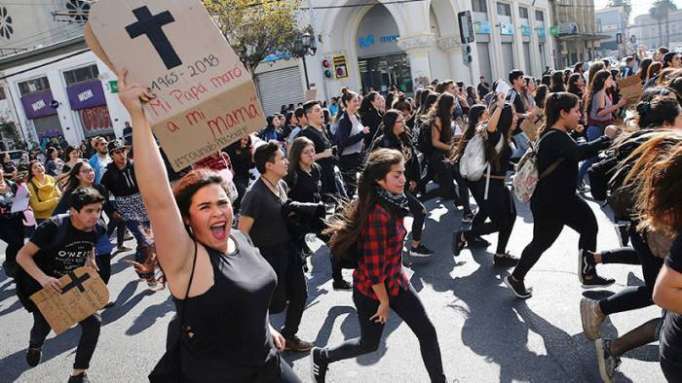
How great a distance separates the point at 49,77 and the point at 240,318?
109ft

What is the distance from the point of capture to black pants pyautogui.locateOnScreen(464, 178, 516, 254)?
17.3 feet

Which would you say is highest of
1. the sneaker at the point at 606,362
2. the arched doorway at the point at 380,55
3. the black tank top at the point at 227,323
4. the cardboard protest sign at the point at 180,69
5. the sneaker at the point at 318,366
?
the arched doorway at the point at 380,55

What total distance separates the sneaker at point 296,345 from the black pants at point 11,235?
17.1 ft

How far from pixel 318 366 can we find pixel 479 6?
29853 millimetres

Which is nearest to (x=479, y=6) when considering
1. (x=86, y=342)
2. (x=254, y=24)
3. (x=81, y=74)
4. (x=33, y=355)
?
(x=254, y=24)

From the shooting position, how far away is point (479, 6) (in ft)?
97.6

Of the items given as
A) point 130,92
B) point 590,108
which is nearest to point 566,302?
point 130,92

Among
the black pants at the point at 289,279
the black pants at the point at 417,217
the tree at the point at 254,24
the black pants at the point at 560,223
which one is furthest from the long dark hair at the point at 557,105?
the tree at the point at 254,24

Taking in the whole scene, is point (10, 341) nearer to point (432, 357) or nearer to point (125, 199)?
point (125, 199)

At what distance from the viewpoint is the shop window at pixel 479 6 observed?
94.7ft

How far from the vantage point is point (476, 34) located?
2853 centimetres

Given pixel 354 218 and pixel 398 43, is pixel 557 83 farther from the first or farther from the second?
pixel 398 43

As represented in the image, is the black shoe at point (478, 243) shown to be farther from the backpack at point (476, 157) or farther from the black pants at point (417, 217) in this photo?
the backpack at point (476, 157)

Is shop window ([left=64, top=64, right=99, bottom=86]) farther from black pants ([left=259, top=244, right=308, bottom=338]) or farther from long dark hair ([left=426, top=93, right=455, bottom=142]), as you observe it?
black pants ([left=259, top=244, right=308, bottom=338])
